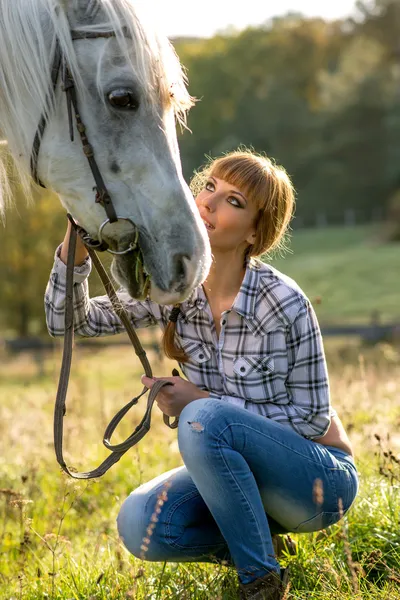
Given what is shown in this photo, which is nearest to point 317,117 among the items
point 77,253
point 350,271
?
point 350,271

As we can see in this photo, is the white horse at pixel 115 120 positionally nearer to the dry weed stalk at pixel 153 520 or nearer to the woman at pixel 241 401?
the woman at pixel 241 401

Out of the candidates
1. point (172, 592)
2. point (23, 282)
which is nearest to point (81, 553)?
point (172, 592)

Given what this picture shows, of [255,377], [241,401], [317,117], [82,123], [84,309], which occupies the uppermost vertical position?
[82,123]

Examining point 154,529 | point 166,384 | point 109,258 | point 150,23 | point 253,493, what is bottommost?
point 154,529

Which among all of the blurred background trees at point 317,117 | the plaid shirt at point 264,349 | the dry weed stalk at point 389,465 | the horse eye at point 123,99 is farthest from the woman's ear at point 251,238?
the blurred background trees at point 317,117

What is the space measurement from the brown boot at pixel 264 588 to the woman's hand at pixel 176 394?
651 millimetres

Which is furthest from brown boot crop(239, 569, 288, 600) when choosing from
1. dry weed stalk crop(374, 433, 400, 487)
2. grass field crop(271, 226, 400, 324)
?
grass field crop(271, 226, 400, 324)

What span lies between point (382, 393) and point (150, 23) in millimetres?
4292

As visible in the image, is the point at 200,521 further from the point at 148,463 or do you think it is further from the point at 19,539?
the point at 148,463

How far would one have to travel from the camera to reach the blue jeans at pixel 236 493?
2572 millimetres

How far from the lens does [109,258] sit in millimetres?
2764

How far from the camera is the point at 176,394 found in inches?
109

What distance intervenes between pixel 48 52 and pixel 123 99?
32cm

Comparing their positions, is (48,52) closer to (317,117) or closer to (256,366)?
(256,366)
